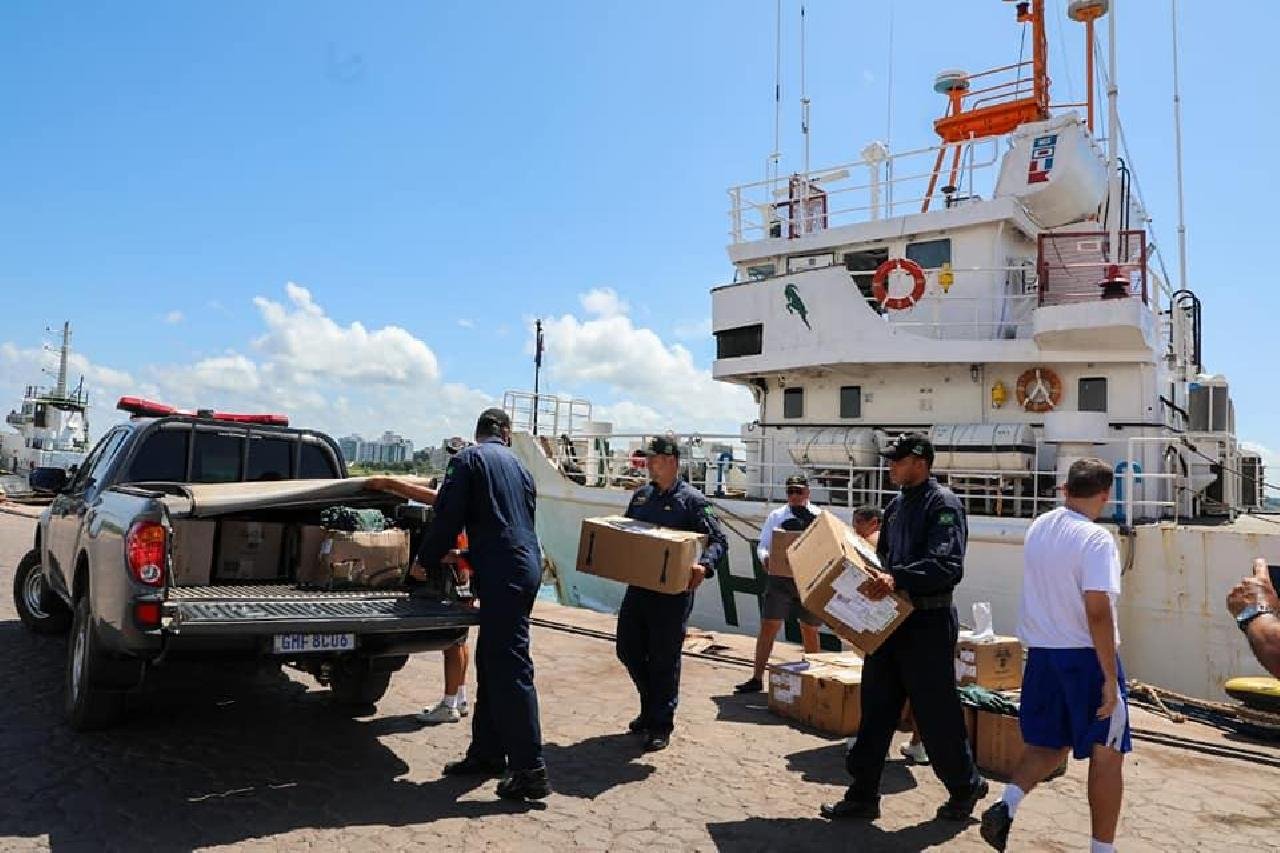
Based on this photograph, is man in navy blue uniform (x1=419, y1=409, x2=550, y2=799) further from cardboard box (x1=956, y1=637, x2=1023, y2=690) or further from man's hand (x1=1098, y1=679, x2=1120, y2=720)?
cardboard box (x1=956, y1=637, x2=1023, y2=690)

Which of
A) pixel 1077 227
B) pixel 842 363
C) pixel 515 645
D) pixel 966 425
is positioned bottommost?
pixel 515 645

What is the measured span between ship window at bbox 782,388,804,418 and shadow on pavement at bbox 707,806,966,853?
935cm

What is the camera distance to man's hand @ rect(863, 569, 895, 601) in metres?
3.78

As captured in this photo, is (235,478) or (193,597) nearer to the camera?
(193,597)

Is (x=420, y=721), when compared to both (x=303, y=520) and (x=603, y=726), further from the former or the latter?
(x=303, y=520)

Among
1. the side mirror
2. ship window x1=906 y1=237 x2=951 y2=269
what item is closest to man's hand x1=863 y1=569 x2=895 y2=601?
the side mirror

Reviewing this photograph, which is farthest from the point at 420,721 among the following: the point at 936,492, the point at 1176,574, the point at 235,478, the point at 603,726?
the point at 1176,574

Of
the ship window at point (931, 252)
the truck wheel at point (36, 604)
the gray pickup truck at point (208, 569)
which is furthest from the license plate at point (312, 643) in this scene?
the ship window at point (931, 252)

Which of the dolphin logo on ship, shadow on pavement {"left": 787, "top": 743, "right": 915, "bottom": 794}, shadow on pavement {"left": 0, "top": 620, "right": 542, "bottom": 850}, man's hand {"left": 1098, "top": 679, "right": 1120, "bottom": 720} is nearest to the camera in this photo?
man's hand {"left": 1098, "top": 679, "right": 1120, "bottom": 720}

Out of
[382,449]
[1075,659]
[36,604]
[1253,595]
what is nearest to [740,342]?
[36,604]

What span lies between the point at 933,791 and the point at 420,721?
9.40 ft

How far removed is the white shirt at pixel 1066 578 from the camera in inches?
129

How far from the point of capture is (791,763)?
186 inches

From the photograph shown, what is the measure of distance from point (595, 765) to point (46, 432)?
4431cm
